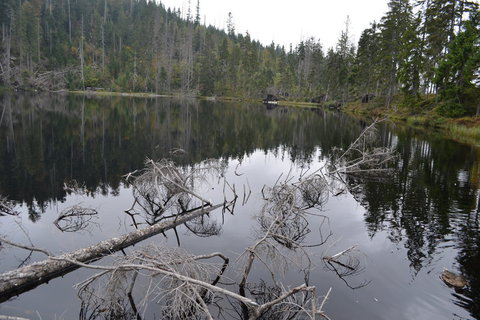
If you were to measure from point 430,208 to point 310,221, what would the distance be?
15.8 ft

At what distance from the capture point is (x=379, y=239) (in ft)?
34.5

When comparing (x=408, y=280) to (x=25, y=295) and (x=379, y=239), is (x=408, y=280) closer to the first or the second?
(x=379, y=239)

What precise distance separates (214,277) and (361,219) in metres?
6.76

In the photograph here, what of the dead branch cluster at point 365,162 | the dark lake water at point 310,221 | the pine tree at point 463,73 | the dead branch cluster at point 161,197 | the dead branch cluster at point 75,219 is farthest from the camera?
the pine tree at point 463,73

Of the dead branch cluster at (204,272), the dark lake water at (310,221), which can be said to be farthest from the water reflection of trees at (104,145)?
the dead branch cluster at (204,272)

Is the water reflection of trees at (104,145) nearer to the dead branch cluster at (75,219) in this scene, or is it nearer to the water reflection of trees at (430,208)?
the dead branch cluster at (75,219)

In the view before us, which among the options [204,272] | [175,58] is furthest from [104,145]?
[175,58]

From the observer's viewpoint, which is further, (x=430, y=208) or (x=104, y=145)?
(x=104, y=145)

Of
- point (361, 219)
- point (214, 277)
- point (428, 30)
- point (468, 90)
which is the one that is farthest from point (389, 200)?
point (428, 30)

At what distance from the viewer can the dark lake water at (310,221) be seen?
7262mm

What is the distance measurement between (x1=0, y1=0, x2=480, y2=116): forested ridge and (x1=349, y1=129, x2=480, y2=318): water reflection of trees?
2815 centimetres

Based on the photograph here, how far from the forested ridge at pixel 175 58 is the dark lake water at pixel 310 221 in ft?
98.7

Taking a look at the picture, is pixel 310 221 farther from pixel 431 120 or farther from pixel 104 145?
pixel 431 120

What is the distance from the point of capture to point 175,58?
11544 centimetres
